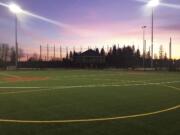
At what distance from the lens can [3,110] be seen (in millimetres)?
11148

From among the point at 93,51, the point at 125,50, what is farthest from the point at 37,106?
the point at 125,50

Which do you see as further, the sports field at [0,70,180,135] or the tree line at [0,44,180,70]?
the tree line at [0,44,180,70]

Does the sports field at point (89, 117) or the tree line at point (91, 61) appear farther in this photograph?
the tree line at point (91, 61)

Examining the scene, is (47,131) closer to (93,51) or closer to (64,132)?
(64,132)

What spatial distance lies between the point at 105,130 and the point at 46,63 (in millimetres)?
80162

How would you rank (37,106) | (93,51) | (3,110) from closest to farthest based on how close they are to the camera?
(3,110) → (37,106) → (93,51)

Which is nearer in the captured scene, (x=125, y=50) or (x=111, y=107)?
(x=111, y=107)

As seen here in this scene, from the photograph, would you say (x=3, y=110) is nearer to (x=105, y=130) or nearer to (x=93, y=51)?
(x=105, y=130)

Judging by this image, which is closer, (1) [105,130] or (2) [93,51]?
(1) [105,130]

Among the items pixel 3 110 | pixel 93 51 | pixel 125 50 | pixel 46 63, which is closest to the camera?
pixel 3 110

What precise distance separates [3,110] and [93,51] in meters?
86.7

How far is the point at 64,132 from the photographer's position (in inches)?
315

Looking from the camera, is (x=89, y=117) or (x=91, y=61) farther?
(x=91, y=61)

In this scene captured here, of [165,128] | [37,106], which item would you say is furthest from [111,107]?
[165,128]
